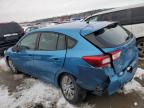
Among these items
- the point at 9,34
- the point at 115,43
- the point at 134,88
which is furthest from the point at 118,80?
the point at 9,34

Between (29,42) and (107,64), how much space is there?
2.77m

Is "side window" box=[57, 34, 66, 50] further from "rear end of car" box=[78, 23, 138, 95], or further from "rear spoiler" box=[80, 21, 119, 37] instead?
"rear end of car" box=[78, 23, 138, 95]

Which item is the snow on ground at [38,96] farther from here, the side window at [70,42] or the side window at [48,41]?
the side window at [70,42]

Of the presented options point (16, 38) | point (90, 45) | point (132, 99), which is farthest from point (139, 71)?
point (16, 38)

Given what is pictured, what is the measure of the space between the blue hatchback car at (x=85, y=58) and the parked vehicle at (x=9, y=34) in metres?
5.08

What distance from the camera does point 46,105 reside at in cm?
470

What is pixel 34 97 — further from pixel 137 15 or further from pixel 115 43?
pixel 137 15

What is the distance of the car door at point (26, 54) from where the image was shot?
5.53 meters

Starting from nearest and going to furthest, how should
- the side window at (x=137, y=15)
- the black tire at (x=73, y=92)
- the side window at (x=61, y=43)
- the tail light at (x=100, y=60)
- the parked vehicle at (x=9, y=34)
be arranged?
the tail light at (x=100, y=60), the black tire at (x=73, y=92), the side window at (x=61, y=43), the side window at (x=137, y=15), the parked vehicle at (x=9, y=34)

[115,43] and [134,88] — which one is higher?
[115,43]

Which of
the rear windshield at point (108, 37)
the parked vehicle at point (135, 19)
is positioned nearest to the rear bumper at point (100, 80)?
the rear windshield at point (108, 37)

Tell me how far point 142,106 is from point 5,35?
7567 mm

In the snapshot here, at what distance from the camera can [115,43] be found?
4062 mm

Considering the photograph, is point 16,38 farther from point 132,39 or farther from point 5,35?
point 132,39
